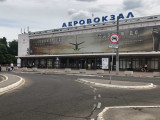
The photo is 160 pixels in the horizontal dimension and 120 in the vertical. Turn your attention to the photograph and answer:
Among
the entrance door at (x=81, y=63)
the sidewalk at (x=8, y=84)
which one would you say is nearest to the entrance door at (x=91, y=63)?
the entrance door at (x=81, y=63)

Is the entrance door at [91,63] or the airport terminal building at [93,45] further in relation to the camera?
the entrance door at [91,63]

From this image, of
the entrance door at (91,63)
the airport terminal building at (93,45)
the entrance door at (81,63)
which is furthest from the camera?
the entrance door at (81,63)

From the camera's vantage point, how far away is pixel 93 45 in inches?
2103

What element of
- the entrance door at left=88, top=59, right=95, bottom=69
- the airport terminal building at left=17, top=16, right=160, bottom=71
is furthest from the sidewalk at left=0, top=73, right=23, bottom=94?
the entrance door at left=88, top=59, right=95, bottom=69

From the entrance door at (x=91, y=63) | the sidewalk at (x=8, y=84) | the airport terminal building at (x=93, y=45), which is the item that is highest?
the airport terminal building at (x=93, y=45)

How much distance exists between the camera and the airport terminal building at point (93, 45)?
141 feet

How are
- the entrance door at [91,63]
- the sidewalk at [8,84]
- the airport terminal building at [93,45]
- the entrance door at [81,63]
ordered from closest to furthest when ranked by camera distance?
the sidewalk at [8,84]
the airport terminal building at [93,45]
the entrance door at [91,63]
the entrance door at [81,63]

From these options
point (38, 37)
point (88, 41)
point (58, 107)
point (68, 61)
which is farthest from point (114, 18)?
point (58, 107)

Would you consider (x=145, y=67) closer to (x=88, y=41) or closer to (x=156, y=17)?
(x=156, y=17)

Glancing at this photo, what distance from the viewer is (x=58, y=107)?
7.53 meters

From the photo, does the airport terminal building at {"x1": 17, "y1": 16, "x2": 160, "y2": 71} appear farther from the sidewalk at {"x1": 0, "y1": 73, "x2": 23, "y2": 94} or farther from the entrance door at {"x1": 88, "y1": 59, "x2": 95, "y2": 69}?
the sidewalk at {"x1": 0, "y1": 73, "x2": 23, "y2": 94}

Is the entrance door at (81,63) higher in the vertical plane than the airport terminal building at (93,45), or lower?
lower

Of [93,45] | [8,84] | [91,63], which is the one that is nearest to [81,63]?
[91,63]

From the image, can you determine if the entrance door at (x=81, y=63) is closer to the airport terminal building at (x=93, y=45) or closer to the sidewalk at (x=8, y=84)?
the airport terminal building at (x=93, y=45)
